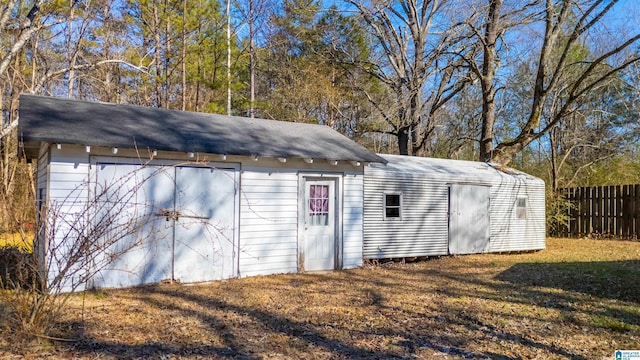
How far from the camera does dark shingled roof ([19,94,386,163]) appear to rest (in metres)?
7.02

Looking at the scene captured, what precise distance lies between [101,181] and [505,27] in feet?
44.7

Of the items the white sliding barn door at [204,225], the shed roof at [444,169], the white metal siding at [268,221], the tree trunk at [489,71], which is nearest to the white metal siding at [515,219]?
the shed roof at [444,169]

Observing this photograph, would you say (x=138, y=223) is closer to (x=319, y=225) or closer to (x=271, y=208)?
(x=271, y=208)

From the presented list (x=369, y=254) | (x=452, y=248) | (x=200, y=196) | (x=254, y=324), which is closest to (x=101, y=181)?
(x=200, y=196)

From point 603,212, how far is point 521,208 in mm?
5207

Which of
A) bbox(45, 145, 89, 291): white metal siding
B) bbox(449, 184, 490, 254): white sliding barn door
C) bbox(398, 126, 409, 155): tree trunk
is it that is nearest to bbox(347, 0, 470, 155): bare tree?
bbox(398, 126, 409, 155): tree trunk

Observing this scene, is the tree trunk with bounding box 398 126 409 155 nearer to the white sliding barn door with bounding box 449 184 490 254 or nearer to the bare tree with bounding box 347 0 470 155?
the bare tree with bounding box 347 0 470 155

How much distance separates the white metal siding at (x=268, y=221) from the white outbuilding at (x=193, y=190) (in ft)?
0.07

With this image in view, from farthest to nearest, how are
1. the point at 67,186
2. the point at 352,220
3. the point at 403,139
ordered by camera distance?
the point at 403,139 → the point at 352,220 → the point at 67,186

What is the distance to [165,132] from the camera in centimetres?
814

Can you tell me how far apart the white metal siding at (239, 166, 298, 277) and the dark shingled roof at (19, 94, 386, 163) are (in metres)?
0.59

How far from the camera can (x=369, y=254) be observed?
10.3m

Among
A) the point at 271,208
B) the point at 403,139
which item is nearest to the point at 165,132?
the point at 271,208

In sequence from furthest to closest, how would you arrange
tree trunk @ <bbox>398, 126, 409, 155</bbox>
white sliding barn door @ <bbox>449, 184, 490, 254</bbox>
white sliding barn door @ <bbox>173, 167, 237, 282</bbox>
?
tree trunk @ <bbox>398, 126, 409, 155</bbox>
white sliding barn door @ <bbox>449, 184, 490, 254</bbox>
white sliding barn door @ <bbox>173, 167, 237, 282</bbox>
